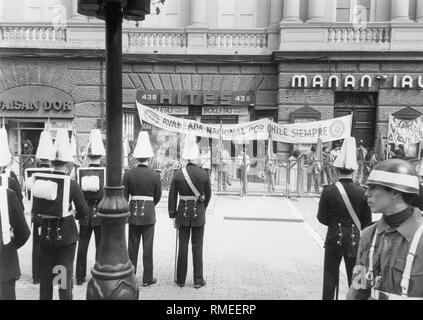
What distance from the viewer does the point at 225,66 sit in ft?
61.3

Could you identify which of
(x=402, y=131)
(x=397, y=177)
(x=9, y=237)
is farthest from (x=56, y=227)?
(x=402, y=131)

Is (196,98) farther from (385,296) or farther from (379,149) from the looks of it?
(385,296)

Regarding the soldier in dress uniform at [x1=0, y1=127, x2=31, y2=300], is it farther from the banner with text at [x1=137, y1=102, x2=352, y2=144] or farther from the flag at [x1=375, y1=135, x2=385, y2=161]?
the flag at [x1=375, y1=135, x2=385, y2=161]

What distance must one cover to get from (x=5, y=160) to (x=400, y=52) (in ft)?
54.3

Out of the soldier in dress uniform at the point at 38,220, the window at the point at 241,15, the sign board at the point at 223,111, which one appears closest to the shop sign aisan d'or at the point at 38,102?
the sign board at the point at 223,111

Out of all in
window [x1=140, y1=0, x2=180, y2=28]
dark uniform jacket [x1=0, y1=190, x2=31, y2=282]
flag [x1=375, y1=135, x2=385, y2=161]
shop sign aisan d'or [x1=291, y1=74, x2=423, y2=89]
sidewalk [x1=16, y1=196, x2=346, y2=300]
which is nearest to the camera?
dark uniform jacket [x1=0, y1=190, x2=31, y2=282]

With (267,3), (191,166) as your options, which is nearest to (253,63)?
(267,3)

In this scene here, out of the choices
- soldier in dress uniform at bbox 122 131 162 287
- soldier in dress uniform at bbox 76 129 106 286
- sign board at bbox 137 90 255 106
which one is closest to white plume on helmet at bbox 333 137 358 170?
soldier in dress uniform at bbox 122 131 162 287

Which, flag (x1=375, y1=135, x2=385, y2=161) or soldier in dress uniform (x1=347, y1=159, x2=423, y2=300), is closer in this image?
soldier in dress uniform (x1=347, y1=159, x2=423, y2=300)

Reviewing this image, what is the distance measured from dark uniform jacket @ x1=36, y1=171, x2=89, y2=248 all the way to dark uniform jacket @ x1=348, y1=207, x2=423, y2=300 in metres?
3.33

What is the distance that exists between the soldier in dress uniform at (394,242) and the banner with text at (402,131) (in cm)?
1453

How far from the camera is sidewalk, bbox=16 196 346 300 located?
19.2ft

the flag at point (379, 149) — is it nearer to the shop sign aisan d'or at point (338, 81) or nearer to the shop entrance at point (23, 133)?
the shop sign aisan d'or at point (338, 81)

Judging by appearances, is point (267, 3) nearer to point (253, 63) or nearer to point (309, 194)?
point (253, 63)
